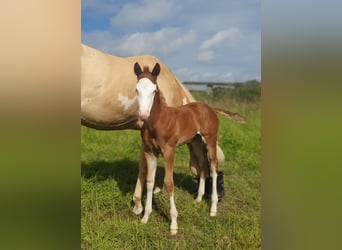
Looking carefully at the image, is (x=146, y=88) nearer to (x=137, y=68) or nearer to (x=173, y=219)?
(x=137, y=68)

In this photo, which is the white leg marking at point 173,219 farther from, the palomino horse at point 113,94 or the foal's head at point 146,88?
the foal's head at point 146,88

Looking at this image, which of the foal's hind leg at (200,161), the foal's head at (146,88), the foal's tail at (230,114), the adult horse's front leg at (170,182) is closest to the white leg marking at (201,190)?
the foal's hind leg at (200,161)

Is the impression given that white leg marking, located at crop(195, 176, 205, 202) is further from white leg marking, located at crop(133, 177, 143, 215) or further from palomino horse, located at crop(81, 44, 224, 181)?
white leg marking, located at crop(133, 177, 143, 215)

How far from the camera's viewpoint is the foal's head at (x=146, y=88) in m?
1.25

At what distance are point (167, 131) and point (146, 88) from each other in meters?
0.19

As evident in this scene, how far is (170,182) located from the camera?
A: 138 cm

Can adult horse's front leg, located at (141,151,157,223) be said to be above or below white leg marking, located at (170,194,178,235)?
above

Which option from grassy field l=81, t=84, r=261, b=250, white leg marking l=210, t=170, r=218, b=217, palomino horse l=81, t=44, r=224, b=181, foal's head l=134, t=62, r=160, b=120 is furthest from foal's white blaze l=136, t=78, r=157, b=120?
white leg marking l=210, t=170, r=218, b=217

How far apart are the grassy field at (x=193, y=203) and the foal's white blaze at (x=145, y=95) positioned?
293 mm

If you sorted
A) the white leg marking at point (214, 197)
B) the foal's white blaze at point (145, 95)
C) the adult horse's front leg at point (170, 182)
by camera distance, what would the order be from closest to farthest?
1. the foal's white blaze at point (145, 95)
2. the adult horse's front leg at point (170, 182)
3. the white leg marking at point (214, 197)

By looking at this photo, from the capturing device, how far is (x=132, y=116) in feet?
4.97

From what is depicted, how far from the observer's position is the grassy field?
1384mm
